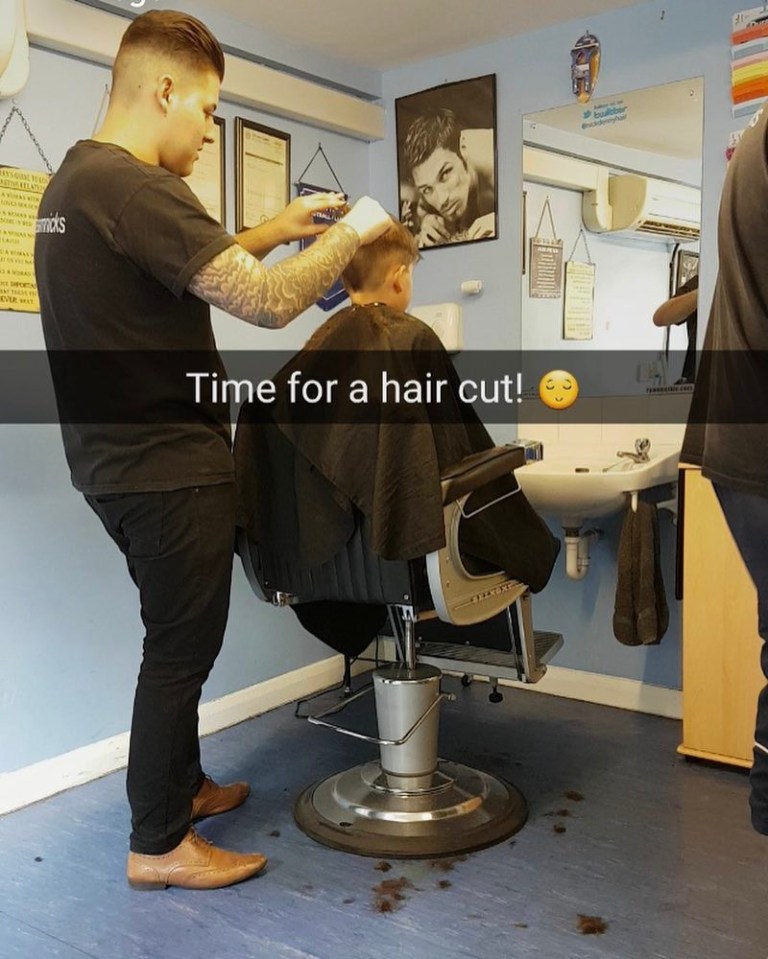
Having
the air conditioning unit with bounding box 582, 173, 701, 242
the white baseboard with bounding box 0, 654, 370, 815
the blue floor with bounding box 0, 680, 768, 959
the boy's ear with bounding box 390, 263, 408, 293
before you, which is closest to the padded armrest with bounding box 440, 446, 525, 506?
the boy's ear with bounding box 390, 263, 408, 293

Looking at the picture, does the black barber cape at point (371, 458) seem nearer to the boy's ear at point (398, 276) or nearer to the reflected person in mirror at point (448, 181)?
the boy's ear at point (398, 276)

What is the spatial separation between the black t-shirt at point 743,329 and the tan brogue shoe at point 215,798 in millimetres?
1459

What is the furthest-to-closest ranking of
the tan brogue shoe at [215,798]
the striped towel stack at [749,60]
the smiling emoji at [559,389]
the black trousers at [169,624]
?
the smiling emoji at [559,389], the striped towel stack at [749,60], the tan brogue shoe at [215,798], the black trousers at [169,624]

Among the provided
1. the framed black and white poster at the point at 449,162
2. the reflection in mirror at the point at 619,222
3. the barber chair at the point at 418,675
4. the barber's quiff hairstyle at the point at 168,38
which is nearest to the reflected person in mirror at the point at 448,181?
the framed black and white poster at the point at 449,162

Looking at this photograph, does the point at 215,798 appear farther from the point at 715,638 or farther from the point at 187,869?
the point at 715,638

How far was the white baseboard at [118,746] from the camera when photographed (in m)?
2.27

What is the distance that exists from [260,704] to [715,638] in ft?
4.62

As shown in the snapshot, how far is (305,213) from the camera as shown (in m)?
2.01

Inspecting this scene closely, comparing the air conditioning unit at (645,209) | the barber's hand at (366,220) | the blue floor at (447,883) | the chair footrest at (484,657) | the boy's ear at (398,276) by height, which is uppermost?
the air conditioning unit at (645,209)

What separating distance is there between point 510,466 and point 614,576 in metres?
1.19

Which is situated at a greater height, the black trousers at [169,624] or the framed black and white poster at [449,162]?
the framed black and white poster at [449,162]

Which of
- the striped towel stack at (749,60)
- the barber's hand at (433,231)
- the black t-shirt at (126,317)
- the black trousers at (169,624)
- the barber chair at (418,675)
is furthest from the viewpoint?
the barber's hand at (433,231)

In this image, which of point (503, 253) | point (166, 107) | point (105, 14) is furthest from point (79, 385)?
point (503, 253)

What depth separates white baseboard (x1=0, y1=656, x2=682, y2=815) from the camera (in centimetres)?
230
